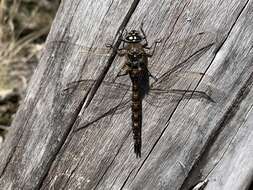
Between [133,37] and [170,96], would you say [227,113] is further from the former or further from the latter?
[133,37]

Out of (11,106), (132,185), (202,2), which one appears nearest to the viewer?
(202,2)

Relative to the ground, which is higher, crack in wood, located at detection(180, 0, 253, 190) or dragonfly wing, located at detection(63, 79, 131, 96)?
crack in wood, located at detection(180, 0, 253, 190)

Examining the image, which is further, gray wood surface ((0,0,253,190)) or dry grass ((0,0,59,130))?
dry grass ((0,0,59,130))

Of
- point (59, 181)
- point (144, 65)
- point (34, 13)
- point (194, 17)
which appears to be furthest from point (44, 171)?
point (34, 13)

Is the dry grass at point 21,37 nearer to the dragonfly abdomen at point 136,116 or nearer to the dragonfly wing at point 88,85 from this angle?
the dragonfly wing at point 88,85

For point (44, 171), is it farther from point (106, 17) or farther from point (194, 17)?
point (194, 17)

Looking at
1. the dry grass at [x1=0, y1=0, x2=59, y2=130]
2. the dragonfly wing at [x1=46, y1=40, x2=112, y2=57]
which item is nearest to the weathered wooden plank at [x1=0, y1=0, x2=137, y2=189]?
the dragonfly wing at [x1=46, y1=40, x2=112, y2=57]

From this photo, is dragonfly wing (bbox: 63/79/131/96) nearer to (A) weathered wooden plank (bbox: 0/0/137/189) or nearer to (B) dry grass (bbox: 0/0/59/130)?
(A) weathered wooden plank (bbox: 0/0/137/189)
